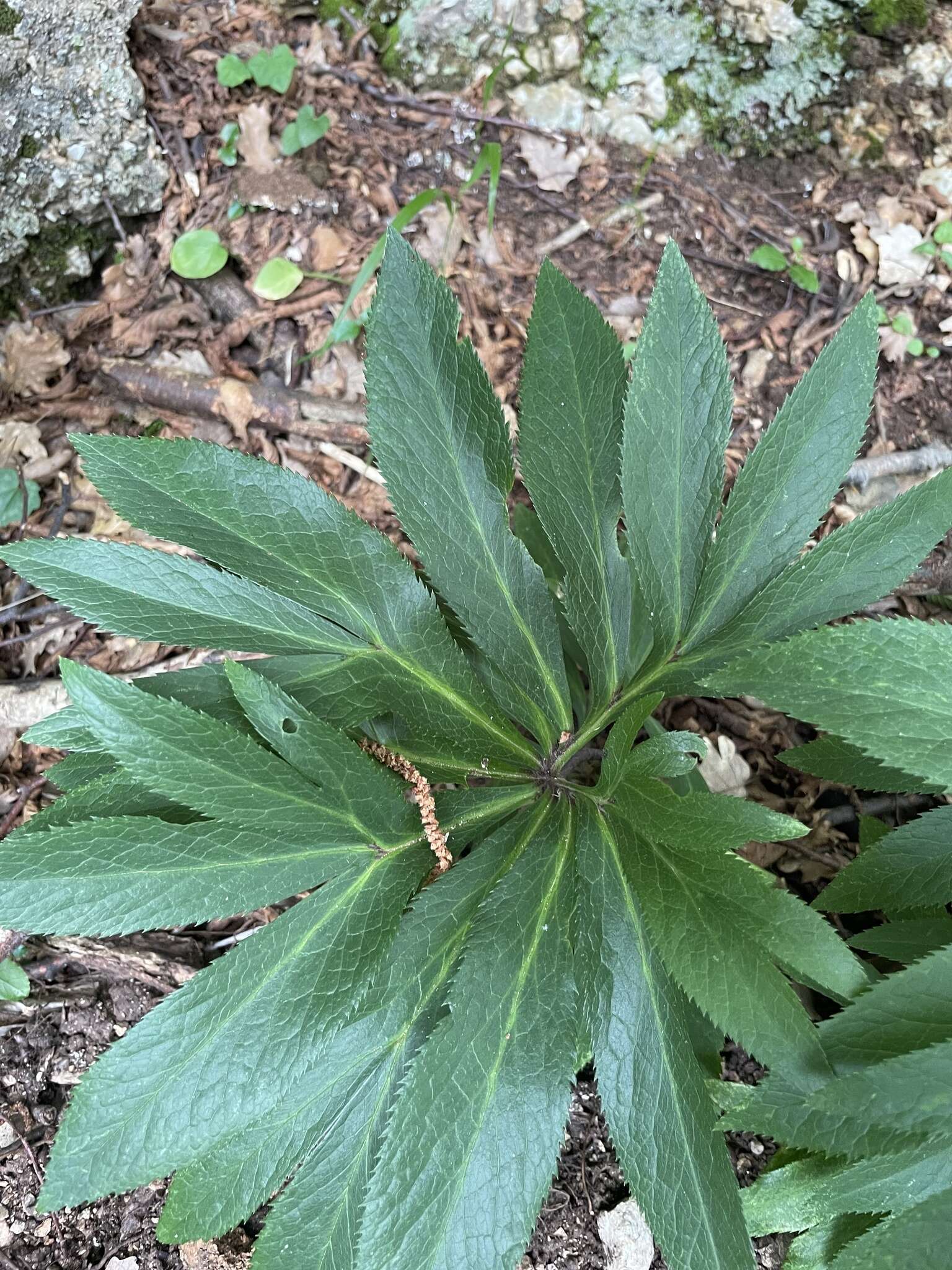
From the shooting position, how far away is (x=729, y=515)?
1.25 metres

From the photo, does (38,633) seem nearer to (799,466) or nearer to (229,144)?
(229,144)

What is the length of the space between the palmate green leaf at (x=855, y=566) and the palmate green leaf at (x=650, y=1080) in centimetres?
42

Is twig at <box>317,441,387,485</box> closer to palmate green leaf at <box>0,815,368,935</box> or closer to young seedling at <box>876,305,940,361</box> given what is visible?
palmate green leaf at <box>0,815,368,935</box>

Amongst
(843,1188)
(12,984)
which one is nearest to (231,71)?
(12,984)

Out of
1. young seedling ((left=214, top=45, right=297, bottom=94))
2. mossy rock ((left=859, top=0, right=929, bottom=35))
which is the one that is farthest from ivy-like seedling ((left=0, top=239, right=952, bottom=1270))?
mossy rock ((left=859, top=0, right=929, bottom=35))

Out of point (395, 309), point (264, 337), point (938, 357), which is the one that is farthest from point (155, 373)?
point (938, 357)

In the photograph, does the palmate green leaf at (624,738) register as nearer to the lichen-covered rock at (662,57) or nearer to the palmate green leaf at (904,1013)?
the palmate green leaf at (904,1013)

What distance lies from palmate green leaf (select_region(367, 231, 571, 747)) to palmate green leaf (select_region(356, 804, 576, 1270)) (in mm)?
410

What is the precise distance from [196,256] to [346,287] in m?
0.42

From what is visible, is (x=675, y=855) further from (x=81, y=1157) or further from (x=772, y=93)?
(x=772, y=93)

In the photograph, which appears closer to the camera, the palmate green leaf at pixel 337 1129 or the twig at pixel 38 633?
the palmate green leaf at pixel 337 1129

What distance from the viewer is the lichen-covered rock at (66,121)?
199 cm

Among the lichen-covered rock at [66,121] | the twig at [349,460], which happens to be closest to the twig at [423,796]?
the twig at [349,460]

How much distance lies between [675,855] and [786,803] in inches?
30.4
